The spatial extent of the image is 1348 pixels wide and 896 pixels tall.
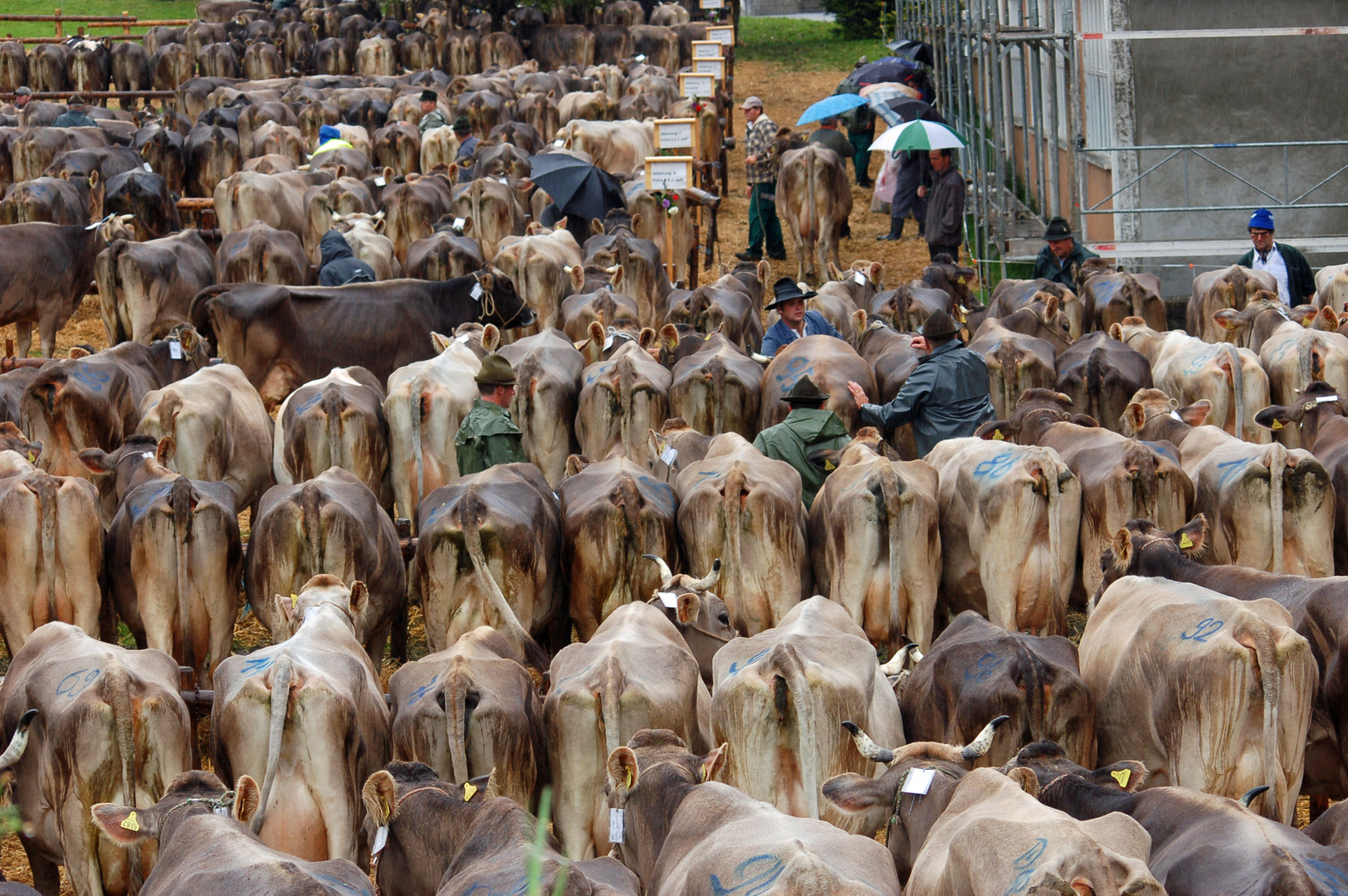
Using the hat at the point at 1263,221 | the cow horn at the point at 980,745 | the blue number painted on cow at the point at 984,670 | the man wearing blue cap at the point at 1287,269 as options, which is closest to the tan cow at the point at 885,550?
the blue number painted on cow at the point at 984,670

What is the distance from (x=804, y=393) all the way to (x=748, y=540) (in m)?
1.53

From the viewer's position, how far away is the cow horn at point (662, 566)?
28.2 feet

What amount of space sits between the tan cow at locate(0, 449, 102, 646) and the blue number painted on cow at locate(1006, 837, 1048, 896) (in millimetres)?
6288

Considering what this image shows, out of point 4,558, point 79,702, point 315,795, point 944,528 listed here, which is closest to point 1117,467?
point 944,528

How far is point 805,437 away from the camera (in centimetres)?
1034

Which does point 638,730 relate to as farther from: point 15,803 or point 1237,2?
point 1237,2

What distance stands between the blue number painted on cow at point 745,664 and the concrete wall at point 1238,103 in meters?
12.3

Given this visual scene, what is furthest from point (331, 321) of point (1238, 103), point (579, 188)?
point (1238, 103)

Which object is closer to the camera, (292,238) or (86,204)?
(292,238)

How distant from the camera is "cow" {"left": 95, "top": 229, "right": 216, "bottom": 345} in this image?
52.6ft

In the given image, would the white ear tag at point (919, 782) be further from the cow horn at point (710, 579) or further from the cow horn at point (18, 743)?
the cow horn at point (18, 743)

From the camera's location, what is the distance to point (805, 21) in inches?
1913

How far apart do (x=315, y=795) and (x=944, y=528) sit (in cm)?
442

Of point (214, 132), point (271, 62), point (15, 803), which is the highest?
point (271, 62)
